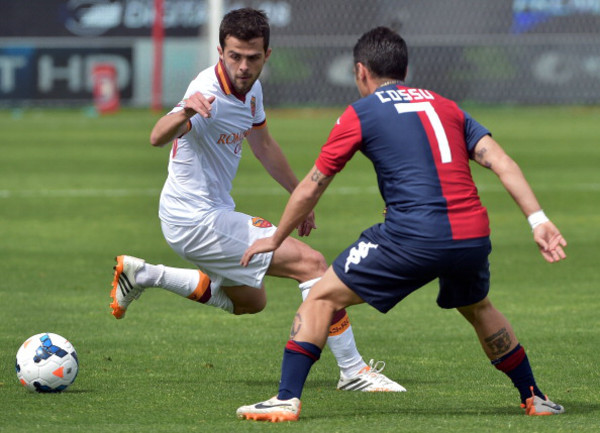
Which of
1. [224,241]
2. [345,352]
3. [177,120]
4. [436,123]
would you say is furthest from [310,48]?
[436,123]

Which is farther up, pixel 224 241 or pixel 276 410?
pixel 224 241

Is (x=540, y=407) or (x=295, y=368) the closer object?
(x=295, y=368)

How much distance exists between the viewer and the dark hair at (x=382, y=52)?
18.8 ft

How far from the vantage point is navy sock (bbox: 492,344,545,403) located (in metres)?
5.97

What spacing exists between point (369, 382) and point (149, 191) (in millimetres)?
11589

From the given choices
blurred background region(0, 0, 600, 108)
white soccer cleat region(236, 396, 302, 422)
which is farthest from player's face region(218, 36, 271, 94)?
blurred background region(0, 0, 600, 108)

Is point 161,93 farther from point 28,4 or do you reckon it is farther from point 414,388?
point 414,388

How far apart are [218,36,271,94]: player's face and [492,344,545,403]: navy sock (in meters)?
2.13

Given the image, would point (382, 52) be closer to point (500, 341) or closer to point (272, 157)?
point (500, 341)

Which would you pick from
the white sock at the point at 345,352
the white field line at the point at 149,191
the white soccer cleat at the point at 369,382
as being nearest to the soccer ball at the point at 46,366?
the white sock at the point at 345,352

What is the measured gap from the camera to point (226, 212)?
277 inches

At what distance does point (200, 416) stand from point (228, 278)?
1.37 metres

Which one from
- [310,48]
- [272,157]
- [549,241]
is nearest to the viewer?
[549,241]

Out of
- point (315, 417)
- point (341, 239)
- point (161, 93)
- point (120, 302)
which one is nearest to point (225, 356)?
point (120, 302)
